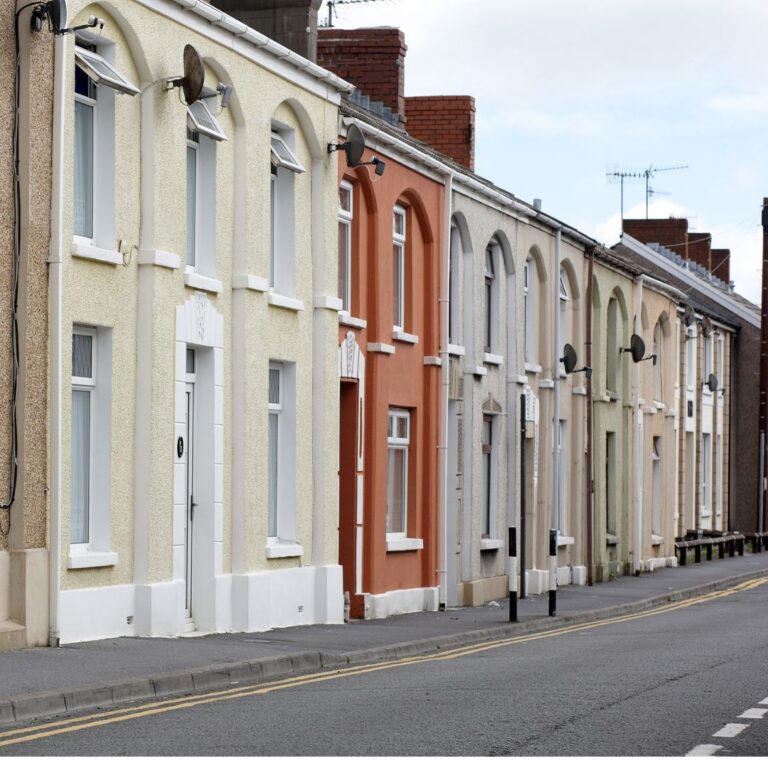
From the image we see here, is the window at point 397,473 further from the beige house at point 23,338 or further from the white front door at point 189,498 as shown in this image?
the beige house at point 23,338

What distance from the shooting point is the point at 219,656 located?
1559 centimetres

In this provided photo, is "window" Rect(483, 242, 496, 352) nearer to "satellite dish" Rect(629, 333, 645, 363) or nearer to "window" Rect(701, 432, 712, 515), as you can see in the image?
"satellite dish" Rect(629, 333, 645, 363)

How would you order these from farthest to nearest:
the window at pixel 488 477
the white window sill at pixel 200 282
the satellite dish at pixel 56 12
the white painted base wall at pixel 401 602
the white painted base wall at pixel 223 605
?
the window at pixel 488 477
the white painted base wall at pixel 401 602
the white window sill at pixel 200 282
the white painted base wall at pixel 223 605
the satellite dish at pixel 56 12

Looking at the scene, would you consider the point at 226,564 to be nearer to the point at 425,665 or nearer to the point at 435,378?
Answer: the point at 425,665

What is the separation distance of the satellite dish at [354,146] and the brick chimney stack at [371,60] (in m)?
6.15

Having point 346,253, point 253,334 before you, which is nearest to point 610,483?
point 346,253

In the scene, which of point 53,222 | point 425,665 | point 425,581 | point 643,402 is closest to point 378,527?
point 425,581

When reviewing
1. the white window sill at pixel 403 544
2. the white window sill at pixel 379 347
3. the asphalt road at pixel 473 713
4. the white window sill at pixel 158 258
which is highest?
the white window sill at pixel 158 258

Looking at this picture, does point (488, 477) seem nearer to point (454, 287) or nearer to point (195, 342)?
point (454, 287)

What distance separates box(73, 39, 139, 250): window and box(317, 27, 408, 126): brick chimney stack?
36.1ft

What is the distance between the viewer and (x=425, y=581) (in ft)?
85.3

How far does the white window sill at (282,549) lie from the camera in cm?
2044


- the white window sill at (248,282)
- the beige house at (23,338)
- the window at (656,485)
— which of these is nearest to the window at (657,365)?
the window at (656,485)

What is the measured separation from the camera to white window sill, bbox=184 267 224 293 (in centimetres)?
1859
